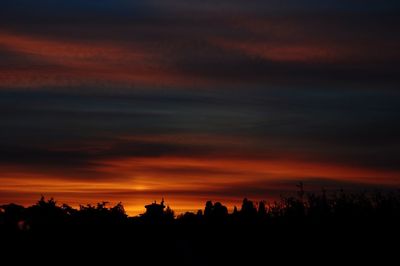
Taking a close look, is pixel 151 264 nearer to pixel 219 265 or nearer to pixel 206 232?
pixel 219 265

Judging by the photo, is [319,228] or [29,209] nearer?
[29,209]

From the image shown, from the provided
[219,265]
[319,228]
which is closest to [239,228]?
[319,228]

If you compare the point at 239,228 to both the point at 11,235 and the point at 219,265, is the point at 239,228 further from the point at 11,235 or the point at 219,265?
the point at 11,235

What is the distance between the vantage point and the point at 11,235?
15.0 m

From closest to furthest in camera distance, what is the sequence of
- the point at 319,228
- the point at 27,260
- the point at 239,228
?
the point at 27,260 < the point at 319,228 < the point at 239,228

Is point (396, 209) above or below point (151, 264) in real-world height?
above

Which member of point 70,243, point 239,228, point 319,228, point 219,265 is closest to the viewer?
point 70,243

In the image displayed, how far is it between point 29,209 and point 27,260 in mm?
2740

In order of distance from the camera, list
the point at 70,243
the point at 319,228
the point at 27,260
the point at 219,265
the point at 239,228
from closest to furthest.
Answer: the point at 27,260 → the point at 70,243 → the point at 219,265 → the point at 319,228 → the point at 239,228

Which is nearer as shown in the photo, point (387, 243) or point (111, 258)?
point (111, 258)

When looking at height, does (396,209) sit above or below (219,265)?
above

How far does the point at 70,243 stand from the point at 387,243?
19.7ft

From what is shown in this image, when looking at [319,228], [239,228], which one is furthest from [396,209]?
[239,228]

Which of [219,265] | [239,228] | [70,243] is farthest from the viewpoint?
[239,228]
